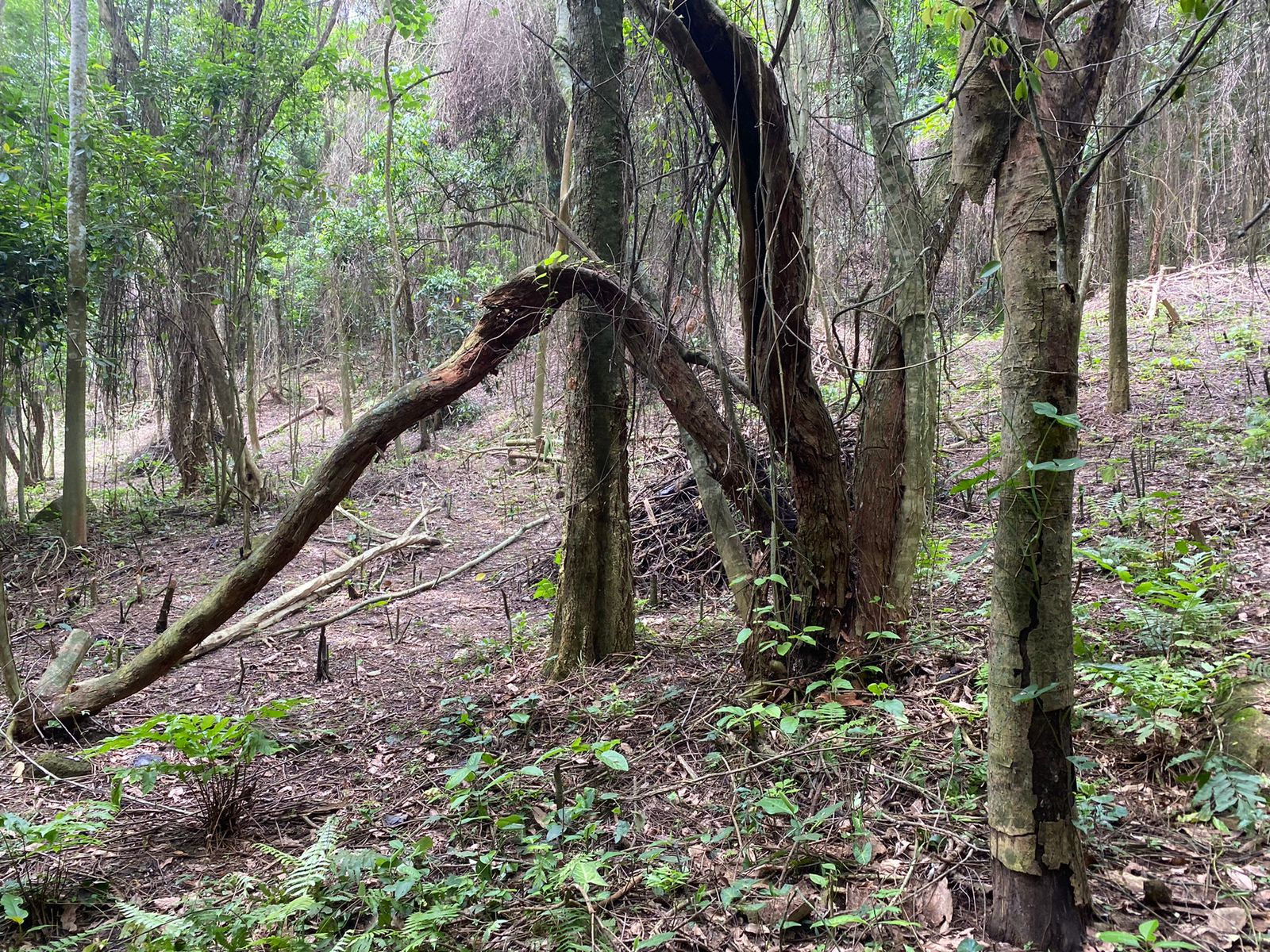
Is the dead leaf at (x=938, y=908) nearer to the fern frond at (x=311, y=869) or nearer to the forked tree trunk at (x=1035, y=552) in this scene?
the forked tree trunk at (x=1035, y=552)

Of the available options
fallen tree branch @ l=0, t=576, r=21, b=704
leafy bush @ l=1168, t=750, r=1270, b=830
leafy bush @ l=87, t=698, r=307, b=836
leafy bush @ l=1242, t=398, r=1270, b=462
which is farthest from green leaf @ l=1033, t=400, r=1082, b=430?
leafy bush @ l=1242, t=398, r=1270, b=462

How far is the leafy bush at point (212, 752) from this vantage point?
2.93 meters

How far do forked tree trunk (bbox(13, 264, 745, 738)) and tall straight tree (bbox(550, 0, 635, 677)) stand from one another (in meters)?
0.36

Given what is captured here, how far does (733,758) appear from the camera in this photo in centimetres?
315

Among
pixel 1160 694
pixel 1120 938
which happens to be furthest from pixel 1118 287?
pixel 1120 938

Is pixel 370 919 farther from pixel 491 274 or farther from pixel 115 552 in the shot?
pixel 491 274

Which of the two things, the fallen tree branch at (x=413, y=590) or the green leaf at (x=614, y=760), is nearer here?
the green leaf at (x=614, y=760)

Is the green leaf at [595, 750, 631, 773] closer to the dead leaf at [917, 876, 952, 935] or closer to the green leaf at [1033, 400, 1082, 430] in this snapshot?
the dead leaf at [917, 876, 952, 935]

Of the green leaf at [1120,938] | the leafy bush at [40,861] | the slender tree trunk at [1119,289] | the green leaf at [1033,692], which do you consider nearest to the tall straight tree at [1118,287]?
the slender tree trunk at [1119,289]

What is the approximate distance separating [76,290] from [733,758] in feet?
29.2

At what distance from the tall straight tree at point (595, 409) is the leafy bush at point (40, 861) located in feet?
7.39

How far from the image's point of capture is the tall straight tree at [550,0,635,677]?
429cm

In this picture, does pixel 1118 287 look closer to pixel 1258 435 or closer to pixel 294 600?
pixel 1258 435

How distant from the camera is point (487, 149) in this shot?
11.0 metres
